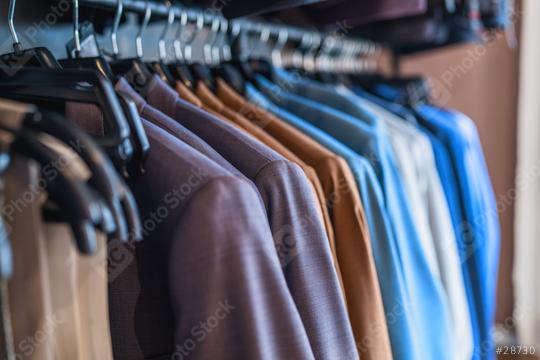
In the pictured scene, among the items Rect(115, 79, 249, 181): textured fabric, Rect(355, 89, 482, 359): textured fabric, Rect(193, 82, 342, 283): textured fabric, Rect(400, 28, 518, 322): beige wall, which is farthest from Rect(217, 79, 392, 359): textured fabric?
Rect(400, 28, 518, 322): beige wall

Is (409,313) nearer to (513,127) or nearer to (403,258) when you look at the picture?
(403,258)

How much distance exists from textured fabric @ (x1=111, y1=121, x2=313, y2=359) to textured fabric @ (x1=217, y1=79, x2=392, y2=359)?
17 cm

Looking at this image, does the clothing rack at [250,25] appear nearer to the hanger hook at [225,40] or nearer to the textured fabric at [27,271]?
the hanger hook at [225,40]

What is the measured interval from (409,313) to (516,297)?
63.8 inches

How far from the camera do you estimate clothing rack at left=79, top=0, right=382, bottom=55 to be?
2.16 ft

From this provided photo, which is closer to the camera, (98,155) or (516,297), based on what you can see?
(98,155)

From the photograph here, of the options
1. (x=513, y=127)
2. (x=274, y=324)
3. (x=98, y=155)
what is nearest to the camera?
(x=98, y=155)

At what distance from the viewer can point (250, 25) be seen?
0.90 m

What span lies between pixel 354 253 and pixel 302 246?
13 cm

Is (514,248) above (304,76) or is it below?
below

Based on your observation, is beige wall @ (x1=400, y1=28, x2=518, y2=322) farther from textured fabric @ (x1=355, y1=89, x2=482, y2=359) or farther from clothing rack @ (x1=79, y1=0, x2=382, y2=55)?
textured fabric @ (x1=355, y1=89, x2=482, y2=359)

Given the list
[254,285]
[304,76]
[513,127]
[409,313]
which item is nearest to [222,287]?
[254,285]

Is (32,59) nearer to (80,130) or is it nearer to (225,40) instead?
(80,130)

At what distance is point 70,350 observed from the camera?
1.29 feet
